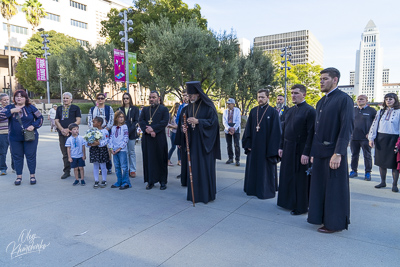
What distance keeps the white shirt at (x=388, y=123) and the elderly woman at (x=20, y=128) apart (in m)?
7.67

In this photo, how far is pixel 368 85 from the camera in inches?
5782

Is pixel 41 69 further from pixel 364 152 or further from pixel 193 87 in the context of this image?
pixel 364 152

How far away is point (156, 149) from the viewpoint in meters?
5.89

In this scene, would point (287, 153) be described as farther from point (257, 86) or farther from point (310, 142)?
point (257, 86)

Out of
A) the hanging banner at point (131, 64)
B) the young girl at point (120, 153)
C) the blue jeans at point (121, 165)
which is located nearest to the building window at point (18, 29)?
the hanging banner at point (131, 64)

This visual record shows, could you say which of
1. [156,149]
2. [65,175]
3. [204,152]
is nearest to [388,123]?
[204,152]

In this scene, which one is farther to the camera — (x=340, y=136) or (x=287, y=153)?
(x=287, y=153)

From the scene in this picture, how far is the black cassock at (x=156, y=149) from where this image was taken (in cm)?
583

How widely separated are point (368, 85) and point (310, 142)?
169m

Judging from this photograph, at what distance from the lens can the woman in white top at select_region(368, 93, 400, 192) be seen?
5879 millimetres

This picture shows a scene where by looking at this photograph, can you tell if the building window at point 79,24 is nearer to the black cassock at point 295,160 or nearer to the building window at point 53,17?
the building window at point 53,17

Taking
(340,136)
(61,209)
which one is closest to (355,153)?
(340,136)

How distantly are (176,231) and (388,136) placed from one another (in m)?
5.09

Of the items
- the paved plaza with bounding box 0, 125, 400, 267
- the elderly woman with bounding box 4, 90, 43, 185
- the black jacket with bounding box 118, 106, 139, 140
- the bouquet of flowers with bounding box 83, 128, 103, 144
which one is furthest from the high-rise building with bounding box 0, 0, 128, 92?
the paved plaza with bounding box 0, 125, 400, 267
